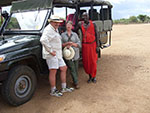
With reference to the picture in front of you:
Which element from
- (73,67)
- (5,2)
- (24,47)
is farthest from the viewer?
(5,2)

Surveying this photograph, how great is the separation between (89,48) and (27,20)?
173cm

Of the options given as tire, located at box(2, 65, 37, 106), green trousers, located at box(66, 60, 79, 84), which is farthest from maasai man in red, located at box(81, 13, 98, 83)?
tire, located at box(2, 65, 37, 106)

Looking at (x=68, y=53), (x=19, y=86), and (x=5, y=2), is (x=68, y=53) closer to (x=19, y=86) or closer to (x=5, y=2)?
(x=19, y=86)

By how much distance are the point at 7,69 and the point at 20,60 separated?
337mm

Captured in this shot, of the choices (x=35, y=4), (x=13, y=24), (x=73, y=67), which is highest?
(x=35, y=4)

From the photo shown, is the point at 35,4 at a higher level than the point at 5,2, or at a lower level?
lower

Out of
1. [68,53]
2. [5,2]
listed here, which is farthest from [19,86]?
[5,2]

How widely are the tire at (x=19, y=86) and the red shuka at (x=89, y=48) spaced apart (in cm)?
162

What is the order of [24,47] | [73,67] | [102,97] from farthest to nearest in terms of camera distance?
[73,67] → [102,97] → [24,47]

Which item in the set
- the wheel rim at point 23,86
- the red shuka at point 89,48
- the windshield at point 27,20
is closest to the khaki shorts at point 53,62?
the wheel rim at point 23,86

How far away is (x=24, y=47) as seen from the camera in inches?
142

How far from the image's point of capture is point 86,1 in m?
5.73

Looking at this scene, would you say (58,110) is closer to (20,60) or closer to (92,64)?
(20,60)

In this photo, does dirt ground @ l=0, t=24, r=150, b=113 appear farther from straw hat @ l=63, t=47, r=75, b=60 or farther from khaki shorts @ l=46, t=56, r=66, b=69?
straw hat @ l=63, t=47, r=75, b=60
